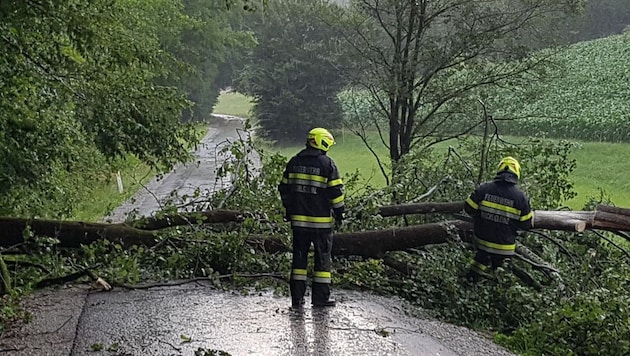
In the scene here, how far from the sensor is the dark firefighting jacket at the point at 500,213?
7.32 meters

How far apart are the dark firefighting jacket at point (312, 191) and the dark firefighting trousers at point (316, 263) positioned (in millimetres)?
132

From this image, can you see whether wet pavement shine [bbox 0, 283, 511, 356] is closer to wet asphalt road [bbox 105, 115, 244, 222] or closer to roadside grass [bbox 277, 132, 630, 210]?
wet asphalt road [bbox 105, 115, 244, 222]

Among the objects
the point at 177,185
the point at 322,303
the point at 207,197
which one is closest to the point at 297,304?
the point at 322,303

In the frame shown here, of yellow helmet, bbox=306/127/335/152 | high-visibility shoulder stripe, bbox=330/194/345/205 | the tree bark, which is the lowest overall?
the tree bark

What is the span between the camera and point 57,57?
7848mm

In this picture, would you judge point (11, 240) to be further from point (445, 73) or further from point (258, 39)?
point (258, 39)

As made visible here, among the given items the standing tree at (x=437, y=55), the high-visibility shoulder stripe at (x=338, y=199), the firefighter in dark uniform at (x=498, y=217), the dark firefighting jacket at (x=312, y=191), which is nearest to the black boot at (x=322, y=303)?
the dark firefighting jacket at (x=312, y=191)

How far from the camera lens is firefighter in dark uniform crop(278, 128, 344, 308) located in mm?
6316

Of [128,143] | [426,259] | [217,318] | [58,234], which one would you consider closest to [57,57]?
[128,143]

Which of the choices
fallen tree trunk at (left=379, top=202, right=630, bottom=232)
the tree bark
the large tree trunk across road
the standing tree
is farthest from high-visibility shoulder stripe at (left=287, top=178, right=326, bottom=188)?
the standing tree

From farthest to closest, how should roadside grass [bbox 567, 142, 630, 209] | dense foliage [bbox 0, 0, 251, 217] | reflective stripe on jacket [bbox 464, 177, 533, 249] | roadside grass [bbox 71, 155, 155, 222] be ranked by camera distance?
roadside grass [bbox 567, 142, 630, 209] → roadside grass [bbox 71, 155, 155, 222] → reflective stripe on jacket [bbox 464, 177, 533, 249] → dense foliage [bbox 0, 0, 251, 217]

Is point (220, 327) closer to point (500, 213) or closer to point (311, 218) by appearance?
point (311, 218)

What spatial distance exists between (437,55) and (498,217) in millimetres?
7891

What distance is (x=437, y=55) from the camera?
14617 mm
